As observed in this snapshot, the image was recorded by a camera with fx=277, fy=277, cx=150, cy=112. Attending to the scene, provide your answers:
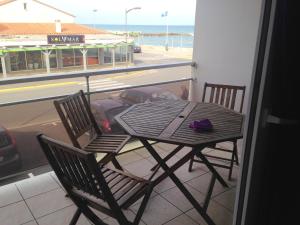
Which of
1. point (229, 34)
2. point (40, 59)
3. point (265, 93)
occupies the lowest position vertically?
point (40, 59)

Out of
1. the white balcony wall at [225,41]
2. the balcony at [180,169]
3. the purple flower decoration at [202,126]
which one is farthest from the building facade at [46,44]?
the purple flower decoration at [202,126]

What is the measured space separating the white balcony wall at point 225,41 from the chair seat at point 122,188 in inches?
88.8

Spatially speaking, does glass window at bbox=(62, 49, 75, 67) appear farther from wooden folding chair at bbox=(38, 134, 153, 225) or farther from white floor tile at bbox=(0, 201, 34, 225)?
wooden folding chair at bbox=(38, 134, 153, 225)

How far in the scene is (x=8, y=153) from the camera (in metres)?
3.23

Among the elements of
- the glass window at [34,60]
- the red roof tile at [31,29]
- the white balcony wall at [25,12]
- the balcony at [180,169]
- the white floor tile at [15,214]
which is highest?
the white balcony wall at [25,12]

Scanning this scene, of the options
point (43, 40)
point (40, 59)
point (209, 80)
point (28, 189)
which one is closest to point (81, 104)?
point (28, 189)

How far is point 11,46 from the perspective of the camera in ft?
81.4

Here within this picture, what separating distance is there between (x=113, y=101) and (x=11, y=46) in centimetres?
2471

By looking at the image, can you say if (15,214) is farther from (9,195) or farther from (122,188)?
(122,188)

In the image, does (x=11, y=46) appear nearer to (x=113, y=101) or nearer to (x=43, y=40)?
(x=43, y=40)

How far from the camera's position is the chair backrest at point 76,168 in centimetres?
147

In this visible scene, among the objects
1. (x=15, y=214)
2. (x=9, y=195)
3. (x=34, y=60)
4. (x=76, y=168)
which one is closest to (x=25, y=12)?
(x=34, y=60)

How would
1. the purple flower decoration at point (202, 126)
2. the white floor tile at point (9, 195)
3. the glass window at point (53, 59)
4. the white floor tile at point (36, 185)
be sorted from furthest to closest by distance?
the glass window at point (53, 59), the white floor tile at point (36, 185), the white floor tile at point (9, 195), the purple flower decoration at point (202, 126)

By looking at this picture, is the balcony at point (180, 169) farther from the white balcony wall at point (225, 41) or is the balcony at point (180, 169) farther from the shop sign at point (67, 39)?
the shop sign at point (67, 39)
